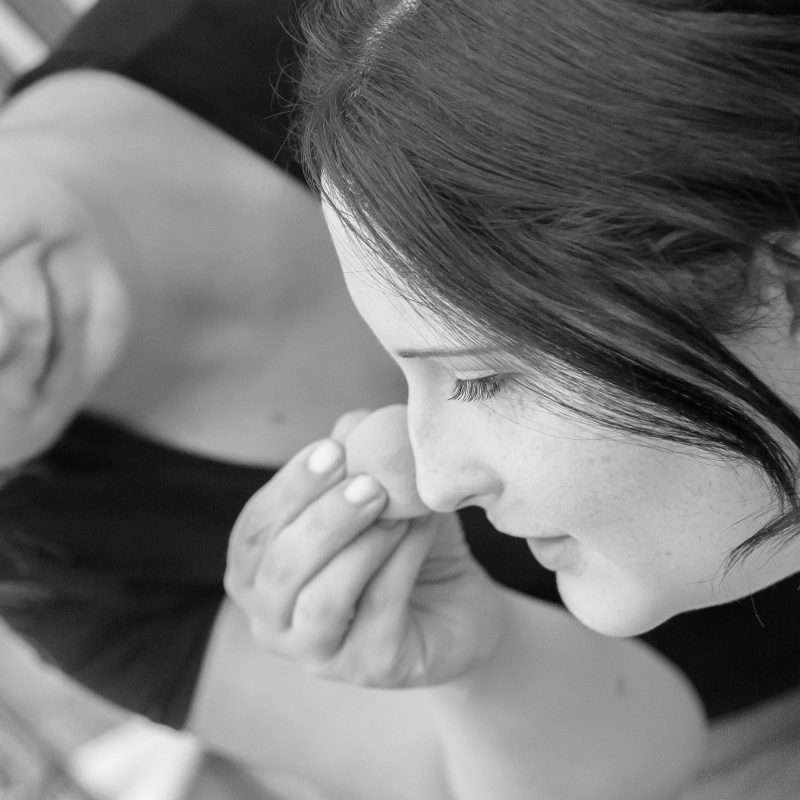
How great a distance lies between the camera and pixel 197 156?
82 centimetres

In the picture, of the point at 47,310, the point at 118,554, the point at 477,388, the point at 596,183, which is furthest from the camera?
the point at 118,554

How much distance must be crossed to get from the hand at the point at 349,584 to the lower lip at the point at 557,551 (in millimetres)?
97

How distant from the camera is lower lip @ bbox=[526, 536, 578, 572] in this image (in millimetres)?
470

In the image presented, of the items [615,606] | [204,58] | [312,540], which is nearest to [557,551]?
[615,606]

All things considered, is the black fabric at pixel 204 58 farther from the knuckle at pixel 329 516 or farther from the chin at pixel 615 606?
the chin at pixel 615 606

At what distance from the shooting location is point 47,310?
66 centimetres

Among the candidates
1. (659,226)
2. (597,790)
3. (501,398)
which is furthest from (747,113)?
A: (597,790)

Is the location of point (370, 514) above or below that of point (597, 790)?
above

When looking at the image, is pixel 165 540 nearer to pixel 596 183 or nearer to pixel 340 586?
pixel 340 586

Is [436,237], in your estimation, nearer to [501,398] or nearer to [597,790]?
[501,398]

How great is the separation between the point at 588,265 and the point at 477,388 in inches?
4.2

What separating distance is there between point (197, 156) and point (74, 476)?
1.03ft

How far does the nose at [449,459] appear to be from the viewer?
17.2 inches

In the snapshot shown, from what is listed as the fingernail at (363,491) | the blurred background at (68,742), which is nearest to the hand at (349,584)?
the fingernail at (363,491)
